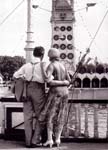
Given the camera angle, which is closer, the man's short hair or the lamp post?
the man's short hair

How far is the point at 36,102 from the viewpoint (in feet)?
26.5

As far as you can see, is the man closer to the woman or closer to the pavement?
the woman

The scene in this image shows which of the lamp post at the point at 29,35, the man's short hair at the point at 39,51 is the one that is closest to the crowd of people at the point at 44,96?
the man's short hair at the point at 39,51

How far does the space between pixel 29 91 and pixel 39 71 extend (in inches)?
15.8

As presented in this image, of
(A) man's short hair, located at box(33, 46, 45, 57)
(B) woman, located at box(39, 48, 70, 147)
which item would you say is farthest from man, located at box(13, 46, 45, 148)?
(B) woman, located at box(39, 48, 70, 147)

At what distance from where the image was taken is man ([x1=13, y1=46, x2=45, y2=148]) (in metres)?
7.98

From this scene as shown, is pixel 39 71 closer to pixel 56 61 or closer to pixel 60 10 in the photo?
pixel 56 61

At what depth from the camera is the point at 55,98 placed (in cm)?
793

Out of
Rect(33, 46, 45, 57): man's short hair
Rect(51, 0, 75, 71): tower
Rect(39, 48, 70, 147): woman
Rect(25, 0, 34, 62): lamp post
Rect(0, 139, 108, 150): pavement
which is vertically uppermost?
Rect(51, 0, 75, 71): tower

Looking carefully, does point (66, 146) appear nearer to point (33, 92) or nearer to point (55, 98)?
point (55, 98)

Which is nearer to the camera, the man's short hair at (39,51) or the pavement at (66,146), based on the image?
the man's short hair at (39,51)

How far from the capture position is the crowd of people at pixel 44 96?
7930mm

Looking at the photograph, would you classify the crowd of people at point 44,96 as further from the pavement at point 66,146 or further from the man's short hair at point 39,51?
the pavement at point 66,146

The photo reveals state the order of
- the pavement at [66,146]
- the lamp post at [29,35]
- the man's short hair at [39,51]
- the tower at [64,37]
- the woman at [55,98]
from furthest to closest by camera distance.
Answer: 1. the tower at [64,37]
2. the lamp post at [29,35]
3. the pavement at [66,146]
4. the man's short hair at [39,51]
5. the woman at [55,98]
